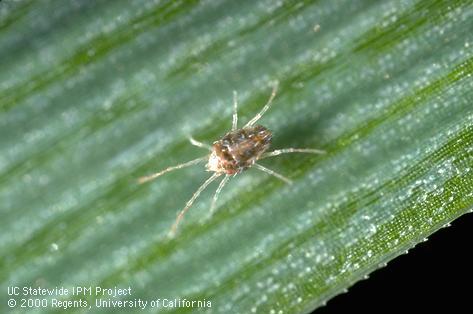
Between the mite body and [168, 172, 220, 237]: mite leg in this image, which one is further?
the mite body

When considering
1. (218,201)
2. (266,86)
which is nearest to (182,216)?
(218,201)

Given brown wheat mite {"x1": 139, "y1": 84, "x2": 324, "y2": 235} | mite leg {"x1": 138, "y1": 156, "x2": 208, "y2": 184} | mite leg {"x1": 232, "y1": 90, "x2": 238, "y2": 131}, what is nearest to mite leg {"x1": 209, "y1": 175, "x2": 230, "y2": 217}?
brown wheat mite {"x1": 139, "y1": 84, "x2": 324, "y2": 235}

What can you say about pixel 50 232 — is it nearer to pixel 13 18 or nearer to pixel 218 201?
pixel 218 201

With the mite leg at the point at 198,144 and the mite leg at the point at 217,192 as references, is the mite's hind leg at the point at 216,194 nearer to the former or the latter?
the mite leg at the point at 217,192

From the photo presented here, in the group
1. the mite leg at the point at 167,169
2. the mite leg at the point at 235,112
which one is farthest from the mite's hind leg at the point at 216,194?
the mite leg at the point at 235,112

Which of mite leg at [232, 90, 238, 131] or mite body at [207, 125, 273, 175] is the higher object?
mite leg at [232, 90, 238, 131]

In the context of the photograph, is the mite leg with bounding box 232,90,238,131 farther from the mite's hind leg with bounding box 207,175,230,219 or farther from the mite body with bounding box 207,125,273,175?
the mite's hind leg with bounding box 207,175,230,219
